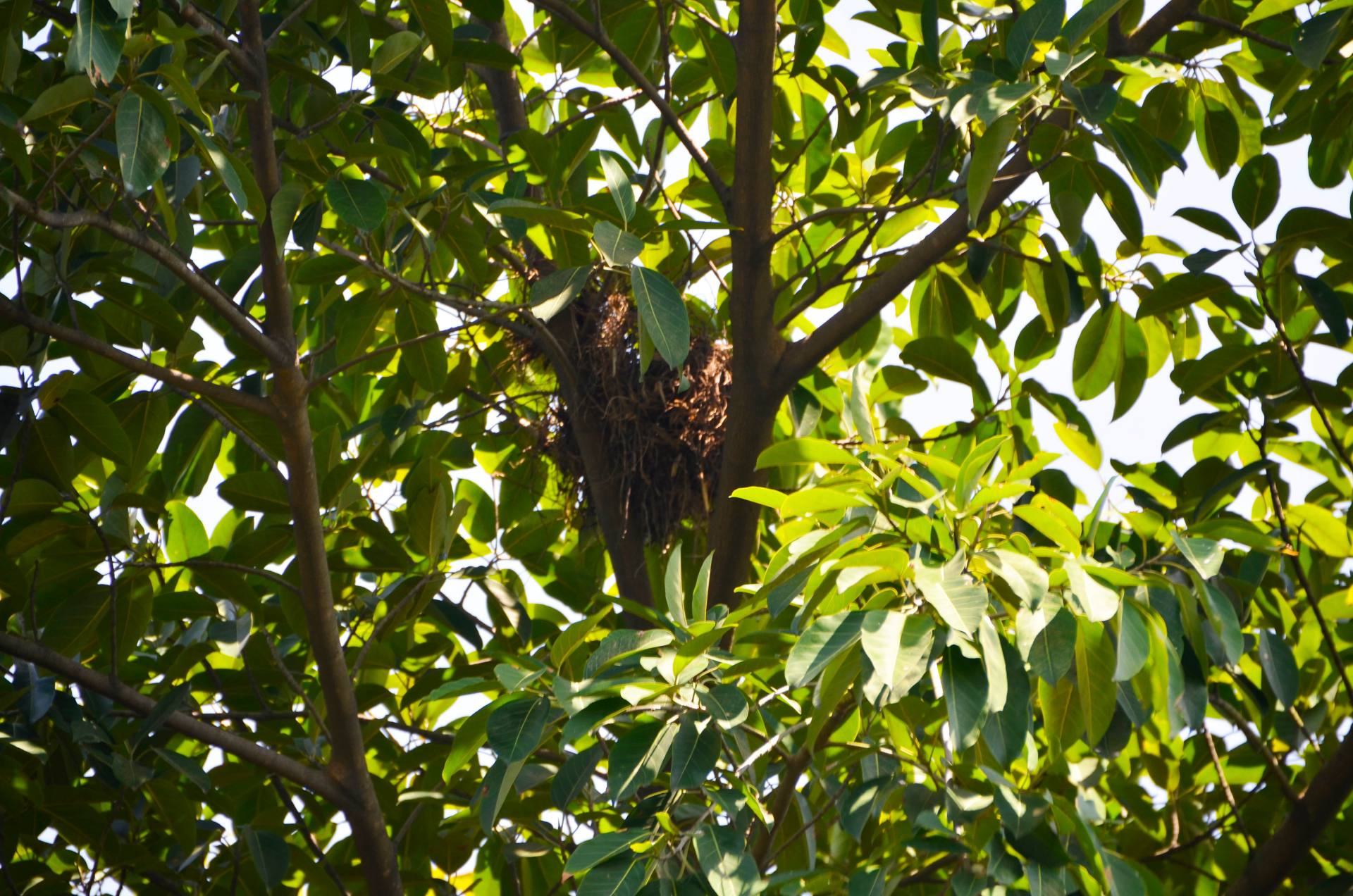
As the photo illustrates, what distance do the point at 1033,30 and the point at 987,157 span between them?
0.85 ft

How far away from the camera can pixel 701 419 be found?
297cm

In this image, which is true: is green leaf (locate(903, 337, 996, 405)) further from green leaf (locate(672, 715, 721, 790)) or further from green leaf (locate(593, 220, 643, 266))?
green leaf (locate(672, 715, 721, 790))

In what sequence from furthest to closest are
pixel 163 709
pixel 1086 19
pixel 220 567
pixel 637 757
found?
pixel 220 567 < pixel 163 709 < pixel 1086 19 < pixel 637 757

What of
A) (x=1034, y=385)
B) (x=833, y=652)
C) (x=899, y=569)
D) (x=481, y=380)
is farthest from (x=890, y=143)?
(x=833, y=652)

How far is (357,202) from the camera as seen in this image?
2098mm

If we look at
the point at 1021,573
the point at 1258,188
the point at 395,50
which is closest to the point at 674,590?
the point at 1021,573

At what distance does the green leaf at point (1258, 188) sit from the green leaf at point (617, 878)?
187 centimetres

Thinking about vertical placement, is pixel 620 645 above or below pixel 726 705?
above

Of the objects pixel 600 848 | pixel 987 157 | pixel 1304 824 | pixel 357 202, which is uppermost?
pixel 357 202

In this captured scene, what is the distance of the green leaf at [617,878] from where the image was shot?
1505 millimetres

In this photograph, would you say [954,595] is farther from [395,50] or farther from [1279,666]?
[395,50]

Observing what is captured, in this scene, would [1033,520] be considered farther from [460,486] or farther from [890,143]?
[460,486]

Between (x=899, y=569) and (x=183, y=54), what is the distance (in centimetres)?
135

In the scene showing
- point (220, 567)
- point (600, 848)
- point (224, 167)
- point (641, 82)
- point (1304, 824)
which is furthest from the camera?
point (641, 82)
